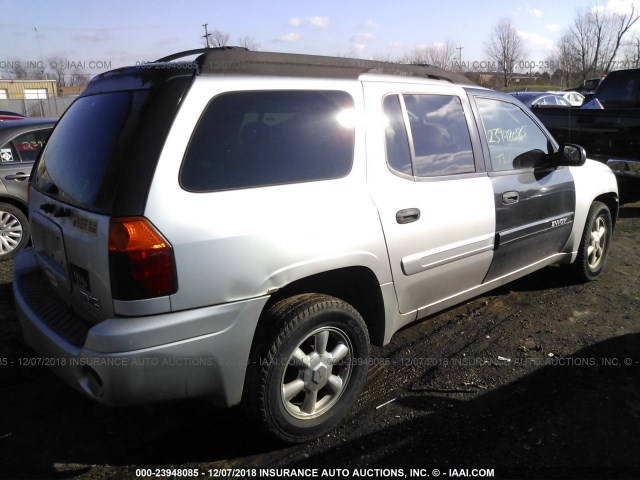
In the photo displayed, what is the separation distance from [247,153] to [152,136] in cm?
44

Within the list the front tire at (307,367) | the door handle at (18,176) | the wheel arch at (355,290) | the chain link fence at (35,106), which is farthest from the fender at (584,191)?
the chain link fence at (35,106)

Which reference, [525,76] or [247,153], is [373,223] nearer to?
[247,153]

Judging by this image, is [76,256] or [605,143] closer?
[76,256]

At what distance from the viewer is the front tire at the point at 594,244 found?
4734 mm

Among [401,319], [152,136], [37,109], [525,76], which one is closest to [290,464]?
[401,319]

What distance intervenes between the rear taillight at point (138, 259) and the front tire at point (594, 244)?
→ 154 inches

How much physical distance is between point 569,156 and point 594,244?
1151 millimetres

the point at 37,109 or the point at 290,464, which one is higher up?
the point at 37,109

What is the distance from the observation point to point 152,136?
2.22 metres

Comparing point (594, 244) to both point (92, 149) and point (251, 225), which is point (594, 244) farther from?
point (92, 149)

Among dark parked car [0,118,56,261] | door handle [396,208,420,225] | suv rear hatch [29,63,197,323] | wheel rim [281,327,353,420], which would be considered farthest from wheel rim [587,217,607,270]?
dark parked car [0,118,56,261]

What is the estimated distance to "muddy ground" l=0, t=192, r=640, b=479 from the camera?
8.52 ft

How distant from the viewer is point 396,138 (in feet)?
10.00

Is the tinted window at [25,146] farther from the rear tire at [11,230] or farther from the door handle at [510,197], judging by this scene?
the door handle at [510,197]
